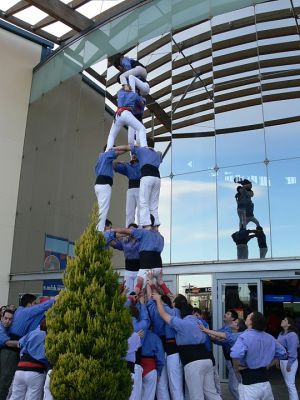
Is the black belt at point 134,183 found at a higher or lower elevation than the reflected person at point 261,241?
higher

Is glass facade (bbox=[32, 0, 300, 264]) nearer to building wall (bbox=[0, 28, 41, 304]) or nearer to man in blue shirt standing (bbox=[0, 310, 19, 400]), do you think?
man in blue shirt standing (bbox=[0, 310, 19, 400])

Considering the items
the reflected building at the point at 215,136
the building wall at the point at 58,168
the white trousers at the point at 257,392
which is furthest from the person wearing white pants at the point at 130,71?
the building wall at the point at 58,168

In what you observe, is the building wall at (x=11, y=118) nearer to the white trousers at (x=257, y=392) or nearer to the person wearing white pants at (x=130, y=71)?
the person wearing white pants at (x=130, y=71)

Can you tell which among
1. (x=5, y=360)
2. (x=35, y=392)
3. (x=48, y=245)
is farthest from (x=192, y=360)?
(x=48, y=245)

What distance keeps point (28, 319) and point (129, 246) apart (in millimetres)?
1603

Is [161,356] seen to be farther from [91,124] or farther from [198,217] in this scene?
[91,124]

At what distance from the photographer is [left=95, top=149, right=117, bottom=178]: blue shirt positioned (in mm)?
5988

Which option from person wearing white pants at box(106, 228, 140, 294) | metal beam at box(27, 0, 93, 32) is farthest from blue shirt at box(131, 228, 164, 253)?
metal beam at box(27, 0, 93, 32)

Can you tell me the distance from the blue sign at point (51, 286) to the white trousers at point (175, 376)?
23.3ft

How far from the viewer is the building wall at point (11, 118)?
14.2 metres

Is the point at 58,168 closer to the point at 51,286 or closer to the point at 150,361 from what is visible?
the point at 51,286

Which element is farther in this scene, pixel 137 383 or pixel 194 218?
pixel 194 218

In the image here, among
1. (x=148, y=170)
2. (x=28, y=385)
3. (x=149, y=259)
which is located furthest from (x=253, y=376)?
(x=148, y=170)

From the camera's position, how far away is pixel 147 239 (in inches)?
218
